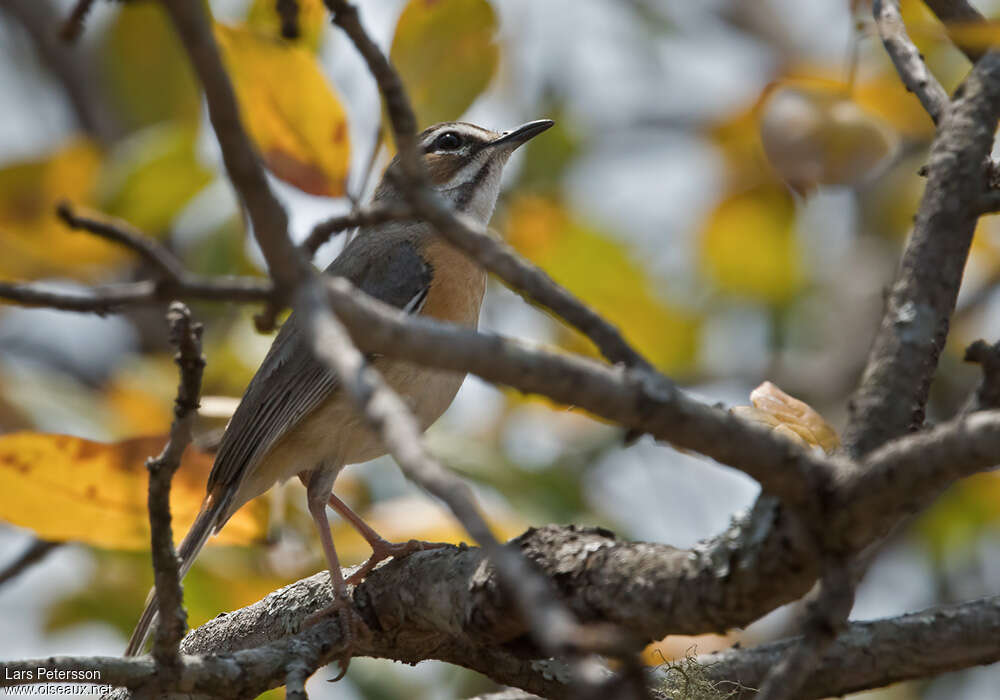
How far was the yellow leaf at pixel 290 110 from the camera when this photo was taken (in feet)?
13.4

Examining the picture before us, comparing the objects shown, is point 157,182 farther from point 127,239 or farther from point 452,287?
point 127,239

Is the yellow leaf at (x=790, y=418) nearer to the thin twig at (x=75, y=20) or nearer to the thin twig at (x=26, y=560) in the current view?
the thin twig at (x=75, y=20)

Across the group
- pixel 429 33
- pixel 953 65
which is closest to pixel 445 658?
pixel 429 33

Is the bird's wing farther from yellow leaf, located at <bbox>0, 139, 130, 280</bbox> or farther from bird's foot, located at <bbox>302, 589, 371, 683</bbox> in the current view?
bird's foot, located at <bbox>302, 589, 371, 683</bbox>

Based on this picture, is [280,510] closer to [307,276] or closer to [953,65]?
[307,276]

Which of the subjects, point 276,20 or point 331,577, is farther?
point 276,20

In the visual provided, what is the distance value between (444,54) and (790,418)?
6.92 ft

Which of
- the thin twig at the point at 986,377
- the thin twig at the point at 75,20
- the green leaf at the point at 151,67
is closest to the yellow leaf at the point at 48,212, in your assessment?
the green leaf at the point at 151,67

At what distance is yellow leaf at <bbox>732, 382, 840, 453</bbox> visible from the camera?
9.46 feet

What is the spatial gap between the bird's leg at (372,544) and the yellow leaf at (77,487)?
985 millimetres

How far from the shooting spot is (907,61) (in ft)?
10.7

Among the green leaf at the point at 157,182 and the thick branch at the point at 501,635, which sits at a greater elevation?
the green leaf at the point at 157,182

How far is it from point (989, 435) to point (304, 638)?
259cm

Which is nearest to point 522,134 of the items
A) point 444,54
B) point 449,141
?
point 449,141
